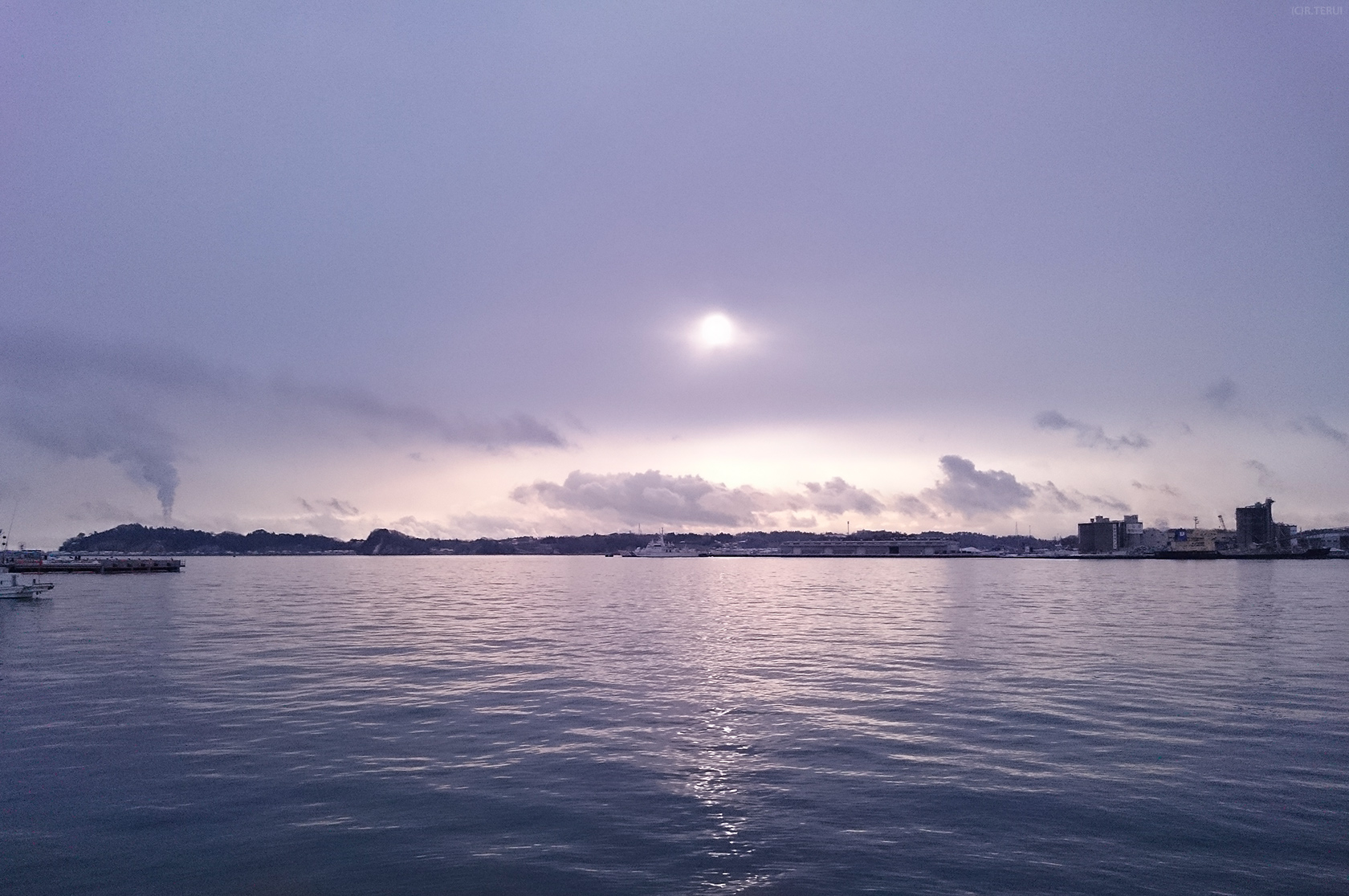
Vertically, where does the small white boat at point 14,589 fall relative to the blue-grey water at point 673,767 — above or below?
below

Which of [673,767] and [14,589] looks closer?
[673,767]

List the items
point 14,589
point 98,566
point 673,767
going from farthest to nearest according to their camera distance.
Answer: point 98,566, point 14,589, point 673,767

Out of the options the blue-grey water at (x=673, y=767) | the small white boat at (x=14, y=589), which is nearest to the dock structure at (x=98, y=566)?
the small white boat at (x=14, y=589)

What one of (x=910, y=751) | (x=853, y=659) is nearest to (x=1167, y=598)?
(x=853, y=659)

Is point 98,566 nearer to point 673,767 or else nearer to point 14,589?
point 14,589

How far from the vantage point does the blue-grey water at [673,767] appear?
1448 centimetres

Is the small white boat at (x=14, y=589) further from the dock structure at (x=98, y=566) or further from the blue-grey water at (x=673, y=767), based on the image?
the dock structure at (x=98, y=566)

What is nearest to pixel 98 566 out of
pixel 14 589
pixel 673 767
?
pixel 14 589

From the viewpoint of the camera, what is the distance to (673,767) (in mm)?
20438

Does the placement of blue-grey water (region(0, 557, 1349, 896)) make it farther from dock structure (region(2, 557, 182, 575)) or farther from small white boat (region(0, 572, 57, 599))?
dock structure (region(2, 557, 182, 575))

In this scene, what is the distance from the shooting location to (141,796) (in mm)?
18422

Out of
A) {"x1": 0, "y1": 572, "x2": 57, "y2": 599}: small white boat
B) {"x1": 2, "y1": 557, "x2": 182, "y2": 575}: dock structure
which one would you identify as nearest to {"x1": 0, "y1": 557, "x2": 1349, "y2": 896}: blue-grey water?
{"x1": 0, "y1": 572, "x2": 57, "y2": 599}: small white boat

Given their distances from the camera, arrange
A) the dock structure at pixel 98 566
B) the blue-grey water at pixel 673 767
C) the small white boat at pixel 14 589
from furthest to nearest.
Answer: the dock structure at pixel 98 566 < the small white boat at pixel 14 589 < the blue-grey water at pixel 673 767

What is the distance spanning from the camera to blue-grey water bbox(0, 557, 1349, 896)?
14.5 metres
